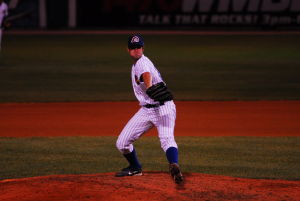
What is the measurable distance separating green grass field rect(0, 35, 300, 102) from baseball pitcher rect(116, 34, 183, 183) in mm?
8134

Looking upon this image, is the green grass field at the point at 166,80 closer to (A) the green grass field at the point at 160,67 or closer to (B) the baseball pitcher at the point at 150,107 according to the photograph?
(A) the green grass field at the point at 160,67

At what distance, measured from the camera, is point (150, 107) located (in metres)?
7.61

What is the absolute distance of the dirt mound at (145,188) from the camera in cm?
700

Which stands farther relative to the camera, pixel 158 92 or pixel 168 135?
pixel 168 135

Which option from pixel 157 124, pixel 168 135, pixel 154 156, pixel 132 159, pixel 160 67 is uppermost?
pixel 157 124

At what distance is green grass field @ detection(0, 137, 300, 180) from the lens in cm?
903

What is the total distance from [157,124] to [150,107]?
200mm

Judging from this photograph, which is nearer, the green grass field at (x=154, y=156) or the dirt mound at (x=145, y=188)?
the dirt mound at (x=145, y=188)

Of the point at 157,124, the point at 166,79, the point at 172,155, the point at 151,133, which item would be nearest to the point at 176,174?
the point at 172,155

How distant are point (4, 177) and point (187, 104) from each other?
22.5ft

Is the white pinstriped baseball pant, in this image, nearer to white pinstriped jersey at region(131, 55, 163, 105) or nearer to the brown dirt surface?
white pinstriped jersey at region(131, 55, 163, 105)

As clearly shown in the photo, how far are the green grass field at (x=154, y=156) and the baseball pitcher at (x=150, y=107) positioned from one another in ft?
4.79

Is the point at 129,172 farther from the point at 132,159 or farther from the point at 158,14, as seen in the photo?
the point at 158,14

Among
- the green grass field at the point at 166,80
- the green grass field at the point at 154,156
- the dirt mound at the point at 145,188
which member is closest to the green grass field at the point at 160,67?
the green grass field at the point at 166,80
